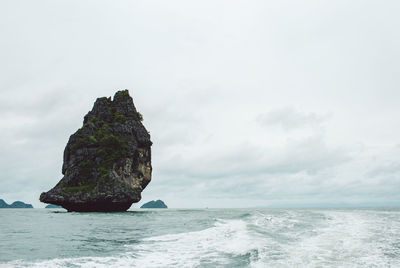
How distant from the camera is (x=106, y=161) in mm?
59438

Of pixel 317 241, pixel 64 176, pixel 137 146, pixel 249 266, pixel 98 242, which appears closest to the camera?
pixel 249 266

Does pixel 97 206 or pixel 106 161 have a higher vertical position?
pixel 106 161

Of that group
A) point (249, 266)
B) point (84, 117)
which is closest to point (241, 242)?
point (249, 266)

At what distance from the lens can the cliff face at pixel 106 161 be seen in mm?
54375

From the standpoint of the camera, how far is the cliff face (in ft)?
178

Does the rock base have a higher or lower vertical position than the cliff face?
lower

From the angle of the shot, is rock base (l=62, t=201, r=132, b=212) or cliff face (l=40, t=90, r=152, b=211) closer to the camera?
cliff face (l=40, t=90, r=152, b=211)

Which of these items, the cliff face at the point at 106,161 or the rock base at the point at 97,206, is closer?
the cliff face at the point at 106,161

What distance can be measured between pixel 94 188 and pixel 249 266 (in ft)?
155

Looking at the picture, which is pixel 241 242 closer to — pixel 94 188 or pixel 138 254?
pixel 138 254

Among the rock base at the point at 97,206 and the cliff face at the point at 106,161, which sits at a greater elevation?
the cliff face at the point at 106,161

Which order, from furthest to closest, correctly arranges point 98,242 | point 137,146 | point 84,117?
1. point 84,117
2. point 137,146
3. point 98,242

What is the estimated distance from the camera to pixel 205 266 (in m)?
12.4

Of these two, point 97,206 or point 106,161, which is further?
point 106,161
